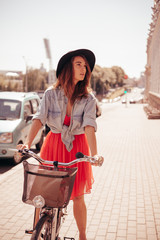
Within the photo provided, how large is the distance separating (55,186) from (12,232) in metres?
1.82

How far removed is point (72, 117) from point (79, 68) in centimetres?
45

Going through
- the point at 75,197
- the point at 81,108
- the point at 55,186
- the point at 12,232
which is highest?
the point at 81,108

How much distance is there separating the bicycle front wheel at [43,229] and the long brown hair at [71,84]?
1.02 metres

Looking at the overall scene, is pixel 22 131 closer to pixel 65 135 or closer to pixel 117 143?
pixel 117 143

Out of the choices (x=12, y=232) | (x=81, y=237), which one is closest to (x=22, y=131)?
(x=12, y=232)

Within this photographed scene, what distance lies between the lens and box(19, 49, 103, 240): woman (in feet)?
9.07

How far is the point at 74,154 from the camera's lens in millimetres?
2842

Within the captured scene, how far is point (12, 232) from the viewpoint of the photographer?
3.70m

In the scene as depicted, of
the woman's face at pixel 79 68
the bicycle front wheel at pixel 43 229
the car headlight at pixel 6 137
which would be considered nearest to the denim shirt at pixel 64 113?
the woman's face at pixel 79 68

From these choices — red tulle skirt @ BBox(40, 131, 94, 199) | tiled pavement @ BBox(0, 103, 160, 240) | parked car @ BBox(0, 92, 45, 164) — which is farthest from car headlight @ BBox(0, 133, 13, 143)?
red tulle skirt @ BBox(40, 131, 94, 199)

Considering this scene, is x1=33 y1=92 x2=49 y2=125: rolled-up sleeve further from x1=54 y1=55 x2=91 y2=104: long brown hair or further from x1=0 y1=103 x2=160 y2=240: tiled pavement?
x1=0 y1=103 x2=160 y2=240: tiled pavement

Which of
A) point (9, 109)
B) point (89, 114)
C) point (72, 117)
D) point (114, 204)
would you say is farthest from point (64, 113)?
point (9, 109)

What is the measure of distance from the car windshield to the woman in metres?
5.34

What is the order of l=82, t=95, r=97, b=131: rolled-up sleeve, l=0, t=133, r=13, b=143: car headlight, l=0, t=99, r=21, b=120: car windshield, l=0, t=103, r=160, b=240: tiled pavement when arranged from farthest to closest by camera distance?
l=0, t=99, r=21, b=120: car windshield < l=0, t=133, r=13, b=143: car headlight < l=0, t=103, r=160, b=240: tiled pavement < l=82, t=95, r=97, b=131: rolled-up sleeve
